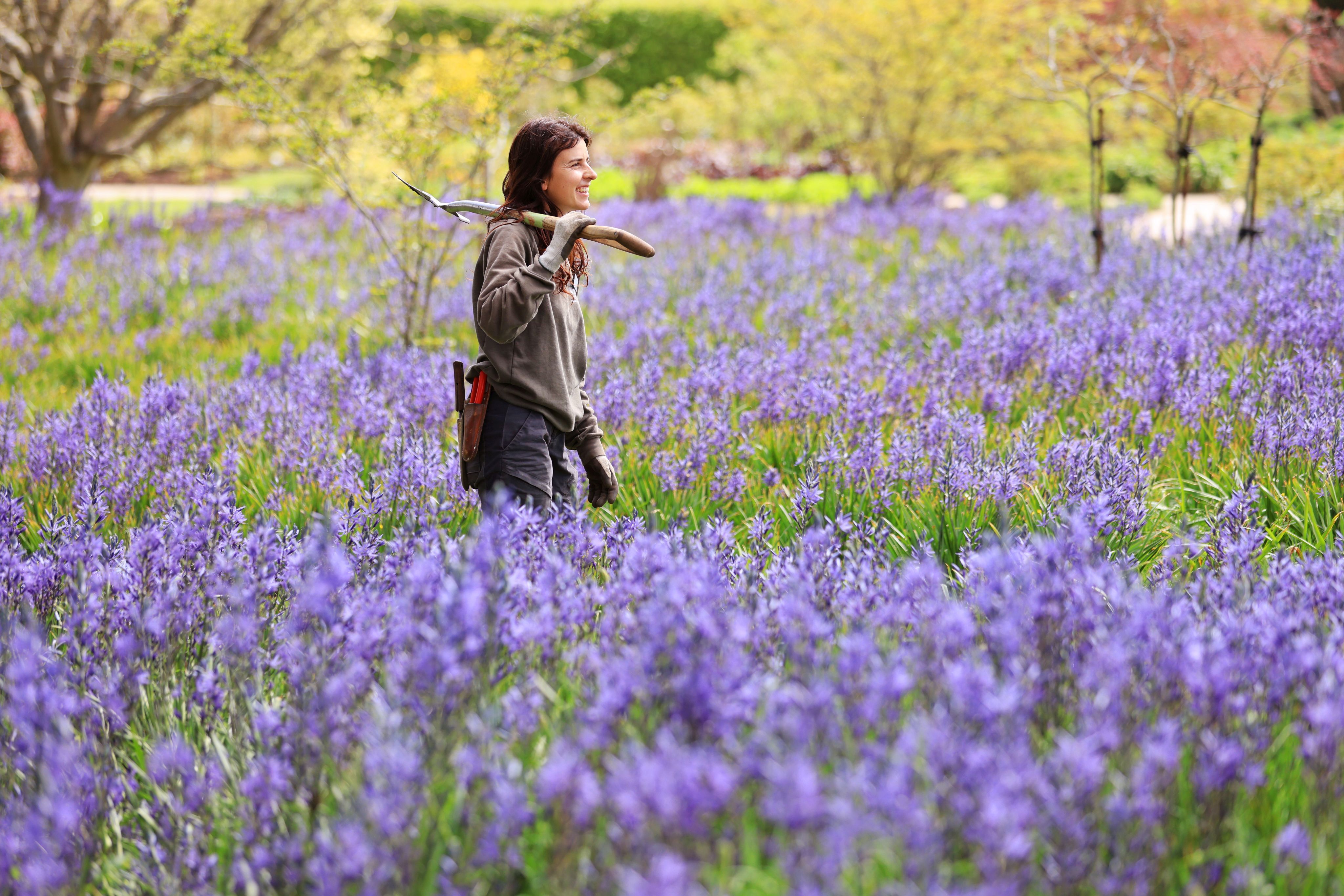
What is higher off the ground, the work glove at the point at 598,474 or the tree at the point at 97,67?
the tree at the point at 97,67

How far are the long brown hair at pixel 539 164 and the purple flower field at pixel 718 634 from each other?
892 millimetres

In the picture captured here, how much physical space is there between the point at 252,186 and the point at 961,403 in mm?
19337

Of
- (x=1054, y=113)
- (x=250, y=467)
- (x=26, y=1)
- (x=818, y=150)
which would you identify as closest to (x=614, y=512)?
(x=250, y=467)

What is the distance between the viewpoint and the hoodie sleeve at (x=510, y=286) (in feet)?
9.79

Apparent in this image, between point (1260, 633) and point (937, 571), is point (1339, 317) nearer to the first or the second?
point (1260, 633)

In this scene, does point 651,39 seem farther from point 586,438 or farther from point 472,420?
point 472,420

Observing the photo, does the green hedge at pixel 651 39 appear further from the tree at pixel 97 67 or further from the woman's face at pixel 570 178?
the woman's face at pixel 570 178

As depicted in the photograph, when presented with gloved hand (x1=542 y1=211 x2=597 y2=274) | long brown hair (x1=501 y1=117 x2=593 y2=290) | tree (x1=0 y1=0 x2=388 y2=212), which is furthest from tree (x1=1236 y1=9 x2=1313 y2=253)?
tree (x1=0 y1=0 x2=388 y2=212)

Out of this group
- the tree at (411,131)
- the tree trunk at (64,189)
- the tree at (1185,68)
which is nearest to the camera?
the tree at (411,131)

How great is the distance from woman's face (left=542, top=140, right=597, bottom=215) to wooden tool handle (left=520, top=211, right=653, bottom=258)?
0.13 meters

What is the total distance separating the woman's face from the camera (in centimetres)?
321

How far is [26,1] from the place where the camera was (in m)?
9.90

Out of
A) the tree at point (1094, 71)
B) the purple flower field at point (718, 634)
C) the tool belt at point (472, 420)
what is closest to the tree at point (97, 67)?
the purple flower field at point (718, 634)

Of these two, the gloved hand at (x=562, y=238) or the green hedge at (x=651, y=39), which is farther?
the green hedge at (x=651, y=39)
